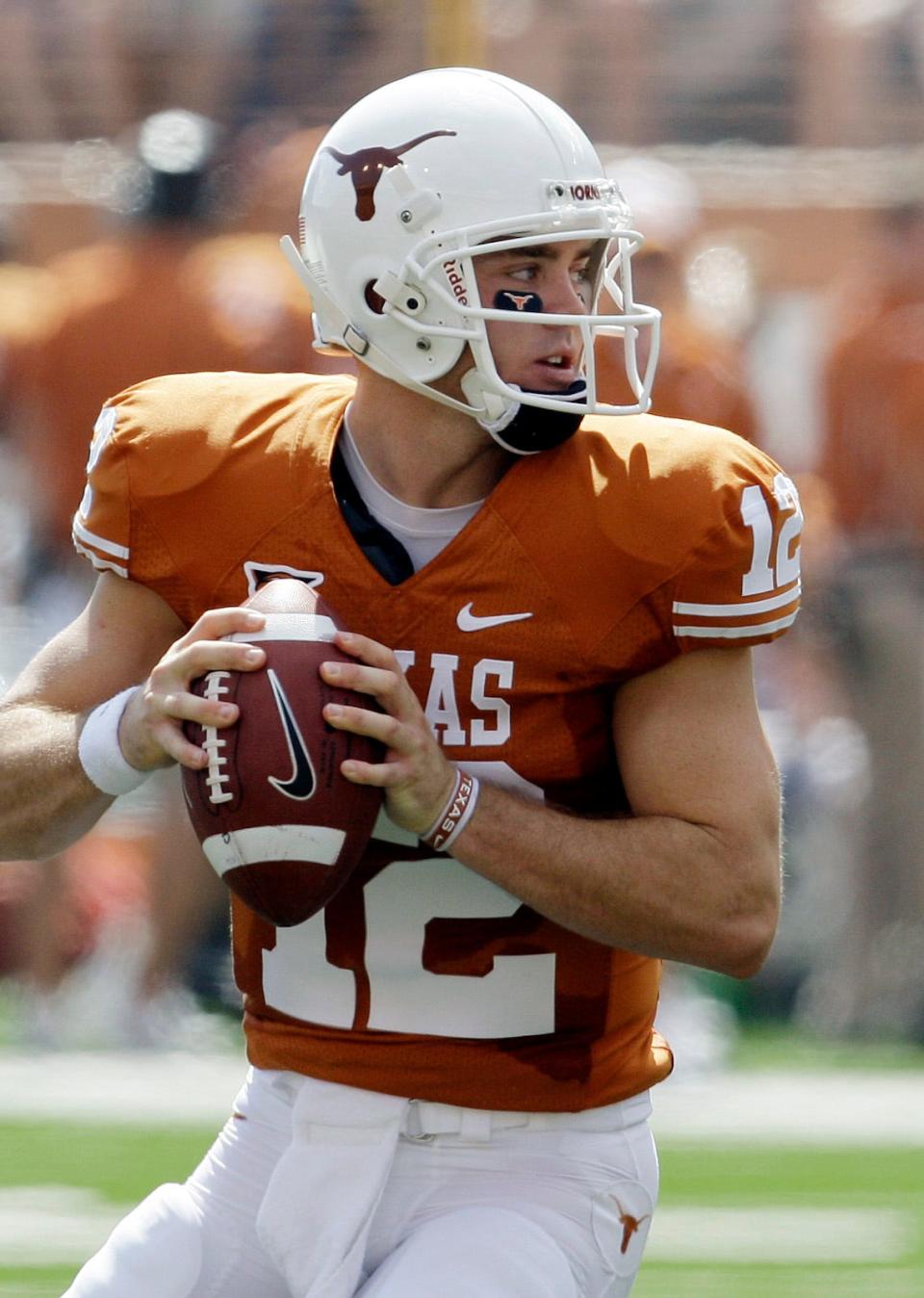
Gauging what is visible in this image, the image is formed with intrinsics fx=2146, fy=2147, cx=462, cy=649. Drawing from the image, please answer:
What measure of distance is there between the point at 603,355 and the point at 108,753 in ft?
7.95

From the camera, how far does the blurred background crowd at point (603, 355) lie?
192 inches

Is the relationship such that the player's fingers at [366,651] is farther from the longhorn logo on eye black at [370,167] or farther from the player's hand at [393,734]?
the longhorn logo on eye black at [370,167]

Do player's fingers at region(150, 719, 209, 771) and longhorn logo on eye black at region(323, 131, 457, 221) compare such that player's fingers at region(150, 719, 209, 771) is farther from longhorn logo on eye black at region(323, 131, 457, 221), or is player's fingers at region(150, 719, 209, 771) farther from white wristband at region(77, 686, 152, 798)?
longhorn logo on eye black at region(323, 131, 457, 221)

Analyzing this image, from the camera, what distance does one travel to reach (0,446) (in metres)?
5.18

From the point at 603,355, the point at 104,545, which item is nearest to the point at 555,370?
the point at 104,545

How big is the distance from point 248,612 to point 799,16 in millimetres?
4586

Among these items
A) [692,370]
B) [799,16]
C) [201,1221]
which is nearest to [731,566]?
[201,1221]

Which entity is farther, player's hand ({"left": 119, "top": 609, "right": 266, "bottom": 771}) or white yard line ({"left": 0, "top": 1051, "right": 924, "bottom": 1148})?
white yard line ({"left": 0, "top": 1051, "right": 924, "bottom": 1148})

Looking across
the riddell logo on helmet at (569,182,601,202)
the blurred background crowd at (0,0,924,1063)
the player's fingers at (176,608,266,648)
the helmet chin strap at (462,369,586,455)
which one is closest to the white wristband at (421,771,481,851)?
the player's fingers at (176,608,266,648)

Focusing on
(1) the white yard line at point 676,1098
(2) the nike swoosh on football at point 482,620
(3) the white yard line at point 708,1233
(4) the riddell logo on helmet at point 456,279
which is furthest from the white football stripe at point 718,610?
(1) the white yard line at point 676,1098

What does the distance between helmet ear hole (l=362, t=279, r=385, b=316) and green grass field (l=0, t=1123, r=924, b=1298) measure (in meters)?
1.87

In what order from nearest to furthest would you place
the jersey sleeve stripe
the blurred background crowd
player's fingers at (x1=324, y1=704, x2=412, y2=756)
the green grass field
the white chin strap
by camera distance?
player's fingers at (x1=324, y1=704, x2=412, y2=756), the white chin strap, the jersey sleeve stripe, the green grass field, the blurred background crowd

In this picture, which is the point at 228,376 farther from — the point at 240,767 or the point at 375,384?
the point at 240,767

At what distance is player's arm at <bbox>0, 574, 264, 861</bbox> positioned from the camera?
2.23 m
